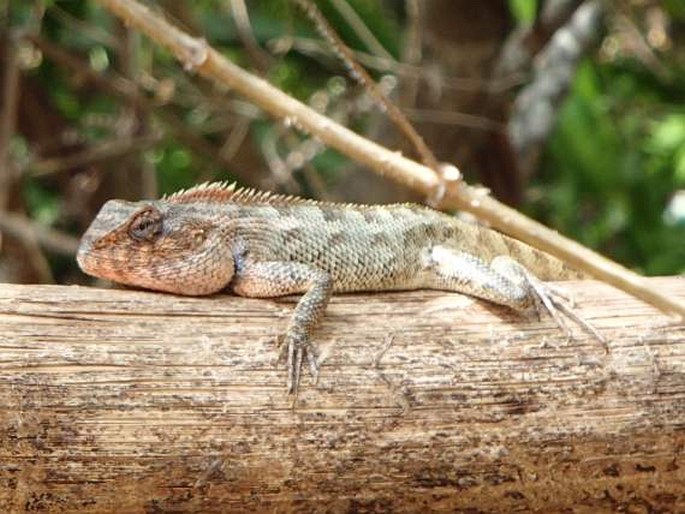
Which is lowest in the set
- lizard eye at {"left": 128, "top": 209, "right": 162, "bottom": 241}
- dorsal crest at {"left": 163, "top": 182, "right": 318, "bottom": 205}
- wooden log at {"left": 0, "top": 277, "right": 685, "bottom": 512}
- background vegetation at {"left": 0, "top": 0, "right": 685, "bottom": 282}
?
wooden log at {"left": 0, "top": 277, "right": 685, "bottom": 512}

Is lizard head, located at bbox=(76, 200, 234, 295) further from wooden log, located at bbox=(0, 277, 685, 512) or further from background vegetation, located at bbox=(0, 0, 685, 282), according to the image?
background vegetation, located at bbox=(0, 0, 685, 282)

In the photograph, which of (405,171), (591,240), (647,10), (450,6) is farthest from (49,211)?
(405,171)

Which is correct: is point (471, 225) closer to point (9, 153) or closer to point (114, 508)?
point (114, 508)

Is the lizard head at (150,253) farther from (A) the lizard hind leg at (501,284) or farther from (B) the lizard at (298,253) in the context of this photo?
(A) the lizard hind leg at (501,284)

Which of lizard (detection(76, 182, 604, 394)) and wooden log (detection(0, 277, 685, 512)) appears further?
lizard (detection(76, 182, 604, 394))

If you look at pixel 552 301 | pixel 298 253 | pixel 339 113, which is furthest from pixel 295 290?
pixel 339 113

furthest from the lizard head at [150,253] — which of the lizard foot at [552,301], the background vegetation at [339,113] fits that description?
the background vegetation at [339,113]

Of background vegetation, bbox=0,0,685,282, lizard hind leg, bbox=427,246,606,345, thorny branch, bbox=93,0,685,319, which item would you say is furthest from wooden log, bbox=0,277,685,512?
background vegetation, bbox=0,0,685,282
